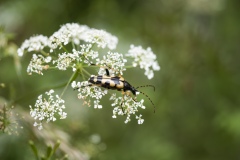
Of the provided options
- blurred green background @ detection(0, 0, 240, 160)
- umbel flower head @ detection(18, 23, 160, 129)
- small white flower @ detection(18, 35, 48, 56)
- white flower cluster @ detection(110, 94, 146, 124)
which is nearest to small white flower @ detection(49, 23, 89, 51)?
umbel flower head @ detection(18, 23, 160, 129)

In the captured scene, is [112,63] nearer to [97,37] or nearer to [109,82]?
[109,82]

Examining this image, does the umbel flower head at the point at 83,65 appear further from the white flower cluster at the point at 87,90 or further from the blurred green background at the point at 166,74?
the blurred green background at the point at 166,74

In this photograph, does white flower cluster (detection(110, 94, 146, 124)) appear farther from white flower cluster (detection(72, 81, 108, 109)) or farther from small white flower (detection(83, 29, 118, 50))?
small white flower (detection(83, 29, 118, 50))

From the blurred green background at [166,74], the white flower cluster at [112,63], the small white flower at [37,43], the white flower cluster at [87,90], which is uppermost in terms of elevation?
the blurred green background at [166,74]

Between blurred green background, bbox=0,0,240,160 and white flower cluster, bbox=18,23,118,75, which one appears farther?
blurred green background, bbox=0,0,240,160

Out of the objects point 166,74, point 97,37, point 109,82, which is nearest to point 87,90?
point 109,82

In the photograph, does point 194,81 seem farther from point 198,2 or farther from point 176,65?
point 198,2

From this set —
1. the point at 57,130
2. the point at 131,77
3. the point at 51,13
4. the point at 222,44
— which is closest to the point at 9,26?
the point at 51,13

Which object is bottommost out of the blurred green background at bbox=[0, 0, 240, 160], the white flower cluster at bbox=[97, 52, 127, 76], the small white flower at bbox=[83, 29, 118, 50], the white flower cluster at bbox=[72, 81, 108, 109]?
the white flower cluster at bbox=[72, 81, 108, 109]

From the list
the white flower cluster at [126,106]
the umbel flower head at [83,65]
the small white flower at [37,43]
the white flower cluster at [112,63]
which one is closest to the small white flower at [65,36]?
the umbel flower head at [83,65]

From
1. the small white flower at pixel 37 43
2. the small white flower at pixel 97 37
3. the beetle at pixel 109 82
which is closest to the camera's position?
the beetle at pixel 109 82
